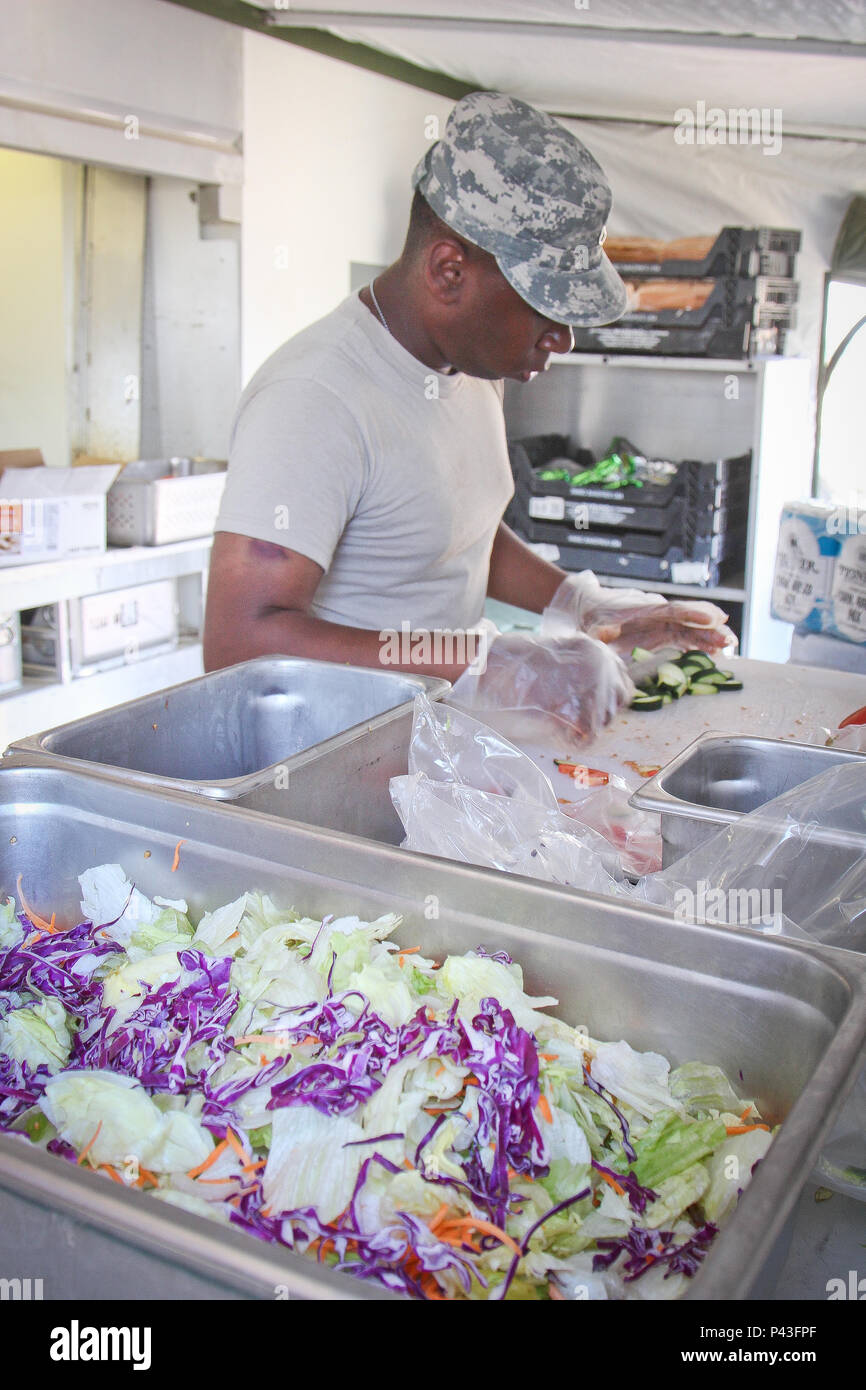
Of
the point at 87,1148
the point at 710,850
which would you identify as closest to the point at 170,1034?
the point at 87,1148

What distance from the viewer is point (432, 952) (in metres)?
1.11

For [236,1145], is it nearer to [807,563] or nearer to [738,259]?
[807,563]

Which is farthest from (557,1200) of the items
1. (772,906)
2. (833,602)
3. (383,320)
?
(833,602)

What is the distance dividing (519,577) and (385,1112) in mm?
2143

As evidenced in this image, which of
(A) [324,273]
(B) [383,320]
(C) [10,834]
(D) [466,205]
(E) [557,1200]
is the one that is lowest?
(E) [557,1200]

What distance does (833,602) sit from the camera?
3.40m

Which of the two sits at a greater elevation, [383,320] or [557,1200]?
[383,320]

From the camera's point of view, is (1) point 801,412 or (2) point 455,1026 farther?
(1) point 801,412

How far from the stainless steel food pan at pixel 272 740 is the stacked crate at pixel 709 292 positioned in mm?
2991

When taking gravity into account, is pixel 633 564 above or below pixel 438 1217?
above

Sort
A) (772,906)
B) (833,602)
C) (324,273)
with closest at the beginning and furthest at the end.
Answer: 1. (772,906)
2. (833,602)
3. (324,273)

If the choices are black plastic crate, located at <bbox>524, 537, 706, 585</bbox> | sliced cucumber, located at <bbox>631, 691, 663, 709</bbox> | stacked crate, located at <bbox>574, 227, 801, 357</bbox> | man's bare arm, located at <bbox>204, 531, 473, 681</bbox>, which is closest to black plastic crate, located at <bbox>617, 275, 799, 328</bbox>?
stacked crate, located at <bbox>574, 227, 801, 357</bbox>
